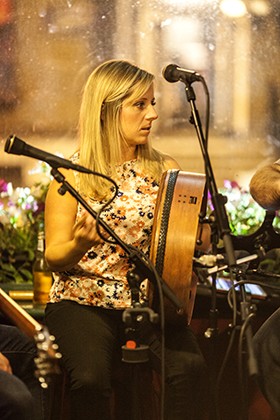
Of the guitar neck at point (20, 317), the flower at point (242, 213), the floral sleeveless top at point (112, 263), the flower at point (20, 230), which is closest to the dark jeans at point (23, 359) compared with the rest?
the floral sleeveless top at point (112, 263)

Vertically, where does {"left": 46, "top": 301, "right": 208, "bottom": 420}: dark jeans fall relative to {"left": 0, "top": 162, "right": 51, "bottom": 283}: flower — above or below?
below

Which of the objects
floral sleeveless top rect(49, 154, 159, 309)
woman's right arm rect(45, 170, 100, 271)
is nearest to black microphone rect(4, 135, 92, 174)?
woman's right arm rect(45, 170, 100, 271)

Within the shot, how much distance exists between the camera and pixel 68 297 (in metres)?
Answer: 4.04

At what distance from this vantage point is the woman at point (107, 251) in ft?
12.5

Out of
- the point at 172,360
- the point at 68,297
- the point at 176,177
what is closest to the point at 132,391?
the point at 172,360

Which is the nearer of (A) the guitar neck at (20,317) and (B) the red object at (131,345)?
(A) the guitar neck at (20,317)

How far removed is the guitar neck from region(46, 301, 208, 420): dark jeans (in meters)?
0.44

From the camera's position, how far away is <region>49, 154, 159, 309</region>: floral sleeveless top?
159 inches

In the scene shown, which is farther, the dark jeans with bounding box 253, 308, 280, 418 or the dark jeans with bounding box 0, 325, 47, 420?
the dark jeans with bounding box 0, 325, 47, 420

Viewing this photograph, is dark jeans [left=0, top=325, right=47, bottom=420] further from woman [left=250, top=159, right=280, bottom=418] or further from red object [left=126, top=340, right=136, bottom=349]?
woman [left=250, top=159, right=280, bottom=418]

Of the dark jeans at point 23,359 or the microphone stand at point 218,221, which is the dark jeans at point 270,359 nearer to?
the microphone stand at point 218,221

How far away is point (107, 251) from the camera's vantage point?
408 centimetres

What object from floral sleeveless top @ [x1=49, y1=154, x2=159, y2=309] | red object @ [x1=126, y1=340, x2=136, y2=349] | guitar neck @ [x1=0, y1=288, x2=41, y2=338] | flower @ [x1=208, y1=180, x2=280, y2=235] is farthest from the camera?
flower @ [x1=208, y1=180, x2=280, y2=235]

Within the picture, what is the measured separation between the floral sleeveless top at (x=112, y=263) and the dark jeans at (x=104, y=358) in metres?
0.05
